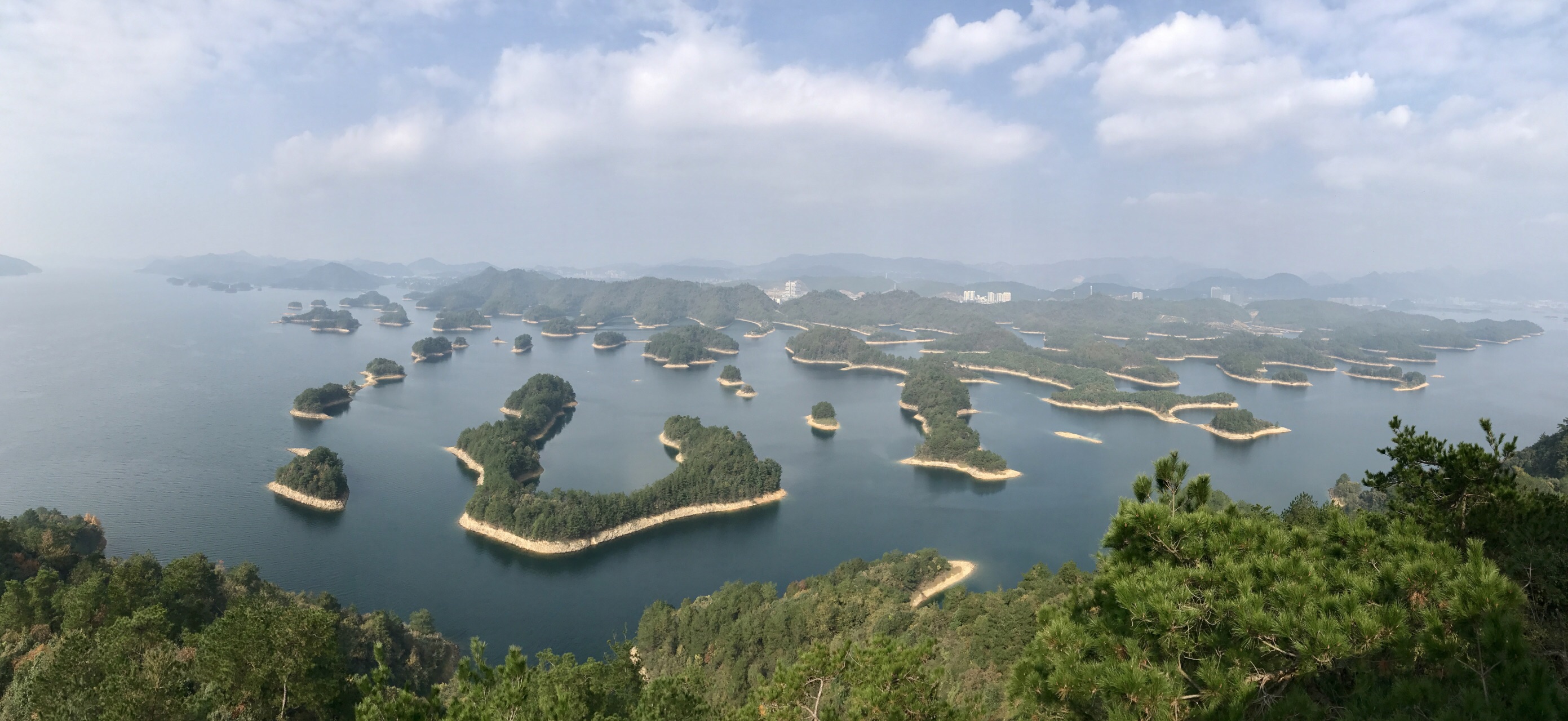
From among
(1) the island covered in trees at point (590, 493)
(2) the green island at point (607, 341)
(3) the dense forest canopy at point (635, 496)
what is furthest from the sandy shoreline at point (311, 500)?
(2) the green island at point (607, 341)

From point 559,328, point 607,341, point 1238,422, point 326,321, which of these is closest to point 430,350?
point 607,341

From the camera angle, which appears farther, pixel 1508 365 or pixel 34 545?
pixel 1508 365

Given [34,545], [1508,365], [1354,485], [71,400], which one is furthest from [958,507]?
[1508,365]

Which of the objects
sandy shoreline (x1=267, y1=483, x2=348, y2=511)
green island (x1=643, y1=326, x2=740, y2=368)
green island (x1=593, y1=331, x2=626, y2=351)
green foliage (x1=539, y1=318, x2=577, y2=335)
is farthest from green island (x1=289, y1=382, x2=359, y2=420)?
green foliage (x1=539, y1=318, x2=577, y2=335)

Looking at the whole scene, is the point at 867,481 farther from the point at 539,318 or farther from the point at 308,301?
the point at 308,301

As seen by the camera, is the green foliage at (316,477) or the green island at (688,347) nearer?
the green foliage at (316,477)

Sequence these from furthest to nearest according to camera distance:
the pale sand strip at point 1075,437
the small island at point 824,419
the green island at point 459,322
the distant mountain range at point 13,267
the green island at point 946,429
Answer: the distant mountain range at point 13,267 → the green island at point 459,322 → the small island at point 824,419 → the pale sand strip at point 1075,437 → the green island at point 946,429

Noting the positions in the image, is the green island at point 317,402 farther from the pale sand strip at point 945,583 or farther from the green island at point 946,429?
the pale sand strip at point 945,583
